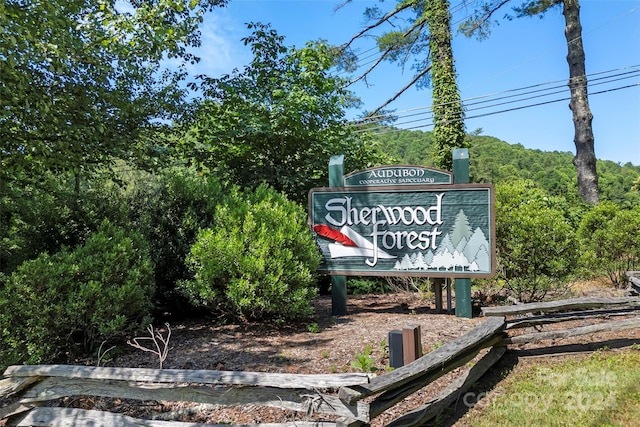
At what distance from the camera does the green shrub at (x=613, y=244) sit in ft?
26.8

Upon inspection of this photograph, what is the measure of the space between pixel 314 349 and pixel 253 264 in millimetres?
1220

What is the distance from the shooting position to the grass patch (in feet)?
10.4

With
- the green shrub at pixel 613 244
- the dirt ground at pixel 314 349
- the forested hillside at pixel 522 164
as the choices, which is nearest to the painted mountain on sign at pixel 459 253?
the dirt ground at pixel 314 349

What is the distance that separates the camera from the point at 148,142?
7176 mm

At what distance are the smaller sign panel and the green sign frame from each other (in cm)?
9

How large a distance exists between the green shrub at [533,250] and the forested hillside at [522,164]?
2094cm

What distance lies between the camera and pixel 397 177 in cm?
623

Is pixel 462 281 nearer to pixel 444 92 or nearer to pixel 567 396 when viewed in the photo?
pixel 567 396

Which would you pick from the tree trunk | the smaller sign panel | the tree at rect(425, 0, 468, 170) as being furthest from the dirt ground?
the tree trunk

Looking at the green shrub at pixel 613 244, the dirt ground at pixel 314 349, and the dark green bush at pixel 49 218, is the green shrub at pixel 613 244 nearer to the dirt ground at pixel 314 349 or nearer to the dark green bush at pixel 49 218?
the dirt ground at pixel 314 349

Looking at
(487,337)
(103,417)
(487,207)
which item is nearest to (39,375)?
(103,417)

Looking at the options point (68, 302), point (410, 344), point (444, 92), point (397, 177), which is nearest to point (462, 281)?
point (397, 177)

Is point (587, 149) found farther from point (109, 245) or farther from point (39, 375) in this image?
point (39, 375)

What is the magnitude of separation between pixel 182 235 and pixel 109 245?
48.2 inches
